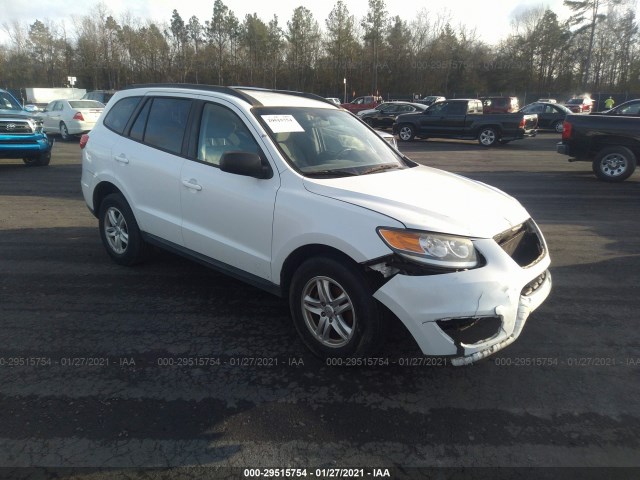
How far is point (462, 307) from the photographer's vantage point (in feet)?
9.26

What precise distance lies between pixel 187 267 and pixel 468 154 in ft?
46.5

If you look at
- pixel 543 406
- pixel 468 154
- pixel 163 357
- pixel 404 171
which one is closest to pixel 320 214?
pixel 404 171

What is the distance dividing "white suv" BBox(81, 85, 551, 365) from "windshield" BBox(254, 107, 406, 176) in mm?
14

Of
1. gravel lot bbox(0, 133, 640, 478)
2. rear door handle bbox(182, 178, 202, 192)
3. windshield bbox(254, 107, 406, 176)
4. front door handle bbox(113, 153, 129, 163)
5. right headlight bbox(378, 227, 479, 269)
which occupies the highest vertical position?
windshield bbox(254, 107, 406, 176)

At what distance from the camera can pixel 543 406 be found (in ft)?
9.80

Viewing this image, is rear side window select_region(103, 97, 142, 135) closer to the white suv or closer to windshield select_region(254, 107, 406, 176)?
the white suv

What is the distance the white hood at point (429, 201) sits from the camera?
3047 mm

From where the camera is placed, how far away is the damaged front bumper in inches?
111

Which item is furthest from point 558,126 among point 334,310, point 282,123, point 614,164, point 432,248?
point 334,310

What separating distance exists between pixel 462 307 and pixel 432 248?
387 mm

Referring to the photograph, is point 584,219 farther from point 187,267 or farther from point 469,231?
point 187,267

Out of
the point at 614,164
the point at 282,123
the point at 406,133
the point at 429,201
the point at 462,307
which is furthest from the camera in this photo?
the point at 406,133

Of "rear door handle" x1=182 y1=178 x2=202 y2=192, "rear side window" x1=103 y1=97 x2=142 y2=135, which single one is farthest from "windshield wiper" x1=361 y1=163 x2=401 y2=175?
"rear side window" x1=103 y1=97 x2=142 y2=135

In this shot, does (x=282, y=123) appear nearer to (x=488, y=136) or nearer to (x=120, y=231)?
(x=120, y=231)
